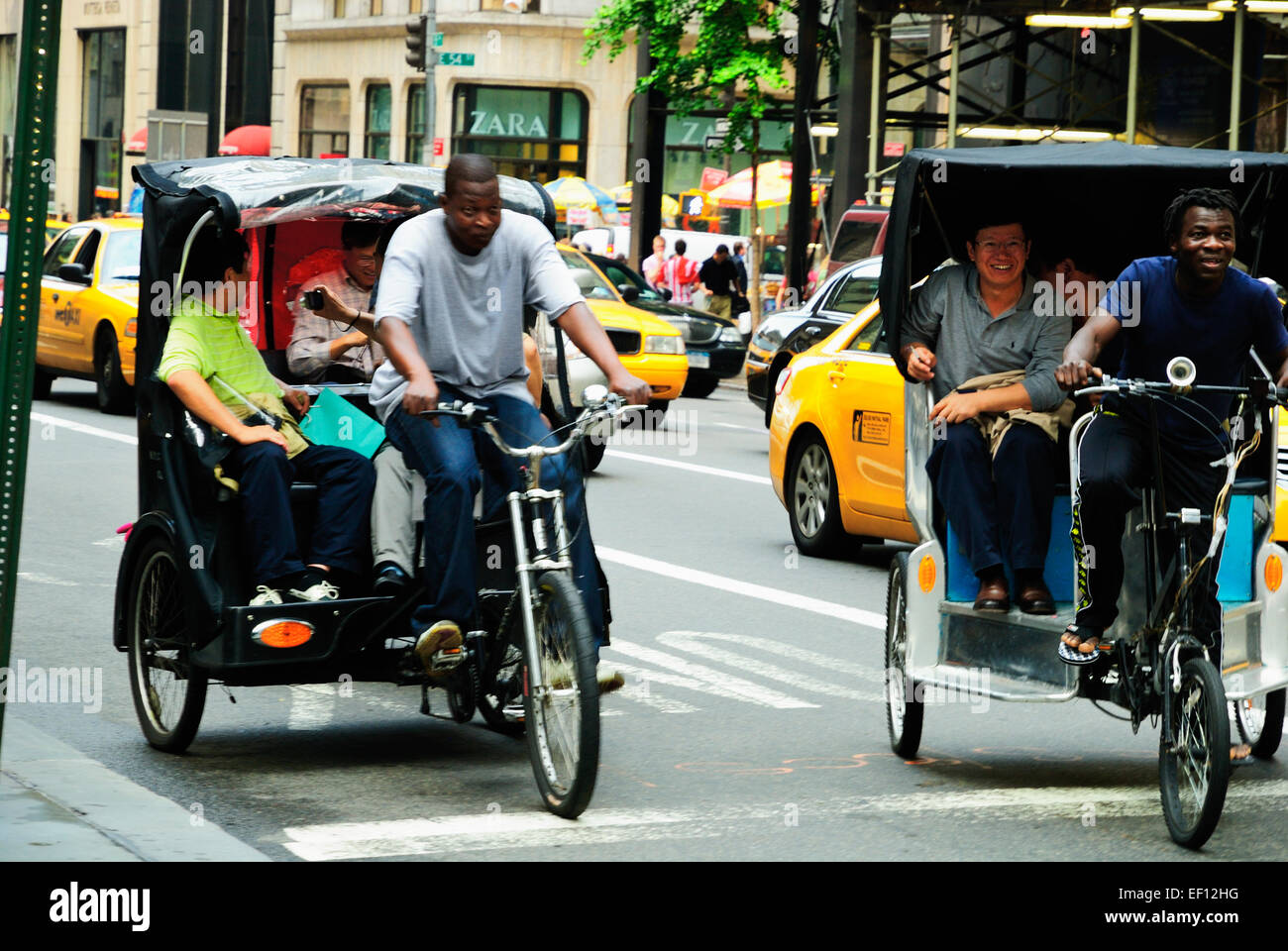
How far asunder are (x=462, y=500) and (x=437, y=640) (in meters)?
0.44

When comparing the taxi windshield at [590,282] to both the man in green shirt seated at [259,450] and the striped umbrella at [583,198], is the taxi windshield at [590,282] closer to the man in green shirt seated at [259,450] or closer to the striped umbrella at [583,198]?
the man in green shirt seated at [259,450]

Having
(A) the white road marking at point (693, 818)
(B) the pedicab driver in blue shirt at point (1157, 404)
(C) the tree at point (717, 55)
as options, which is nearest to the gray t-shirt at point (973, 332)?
(B) the pedicab driver in blue shirt at point (1157, 404)

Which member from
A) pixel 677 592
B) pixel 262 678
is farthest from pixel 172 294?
pixel 677 592

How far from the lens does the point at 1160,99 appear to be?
27.4 meters

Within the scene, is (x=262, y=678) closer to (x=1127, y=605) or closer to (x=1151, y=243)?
(x=1127, y=605)

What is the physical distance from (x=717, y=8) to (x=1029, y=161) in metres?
26.7

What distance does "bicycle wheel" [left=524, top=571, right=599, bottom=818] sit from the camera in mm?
5797

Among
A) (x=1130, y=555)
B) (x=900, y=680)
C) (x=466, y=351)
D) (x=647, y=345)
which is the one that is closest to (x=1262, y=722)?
(x=1130, y=555)

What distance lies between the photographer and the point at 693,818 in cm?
615

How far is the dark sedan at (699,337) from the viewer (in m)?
25.0

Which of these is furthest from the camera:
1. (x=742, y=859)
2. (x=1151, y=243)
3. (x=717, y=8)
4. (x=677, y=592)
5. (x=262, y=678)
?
(x=717, y=8)

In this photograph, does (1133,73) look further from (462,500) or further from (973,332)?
(462,500)

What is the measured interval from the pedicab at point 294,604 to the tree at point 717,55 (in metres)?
25.2

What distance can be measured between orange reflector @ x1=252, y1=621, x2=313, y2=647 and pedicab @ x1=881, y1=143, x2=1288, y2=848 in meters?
2.03
